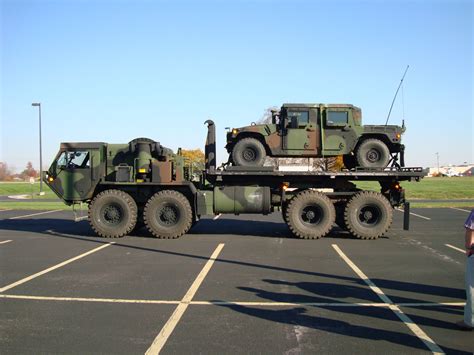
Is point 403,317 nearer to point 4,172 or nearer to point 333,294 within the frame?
point 333,294

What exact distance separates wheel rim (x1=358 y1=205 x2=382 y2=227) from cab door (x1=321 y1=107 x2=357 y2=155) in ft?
5.56

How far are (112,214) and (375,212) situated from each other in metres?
7.34

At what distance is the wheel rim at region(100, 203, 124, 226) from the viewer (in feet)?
40.4

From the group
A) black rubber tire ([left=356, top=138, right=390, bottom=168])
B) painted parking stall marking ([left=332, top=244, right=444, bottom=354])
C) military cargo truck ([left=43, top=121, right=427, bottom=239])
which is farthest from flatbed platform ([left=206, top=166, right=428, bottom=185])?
painted parking stall marking ([left=332, top=244, right=444, bottom=354])

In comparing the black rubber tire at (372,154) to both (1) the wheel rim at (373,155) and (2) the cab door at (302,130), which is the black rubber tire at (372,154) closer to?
(1) the wheel rim at (373,155)

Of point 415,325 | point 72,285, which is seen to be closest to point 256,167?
point 72,285

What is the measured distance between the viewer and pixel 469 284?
487 centimetres

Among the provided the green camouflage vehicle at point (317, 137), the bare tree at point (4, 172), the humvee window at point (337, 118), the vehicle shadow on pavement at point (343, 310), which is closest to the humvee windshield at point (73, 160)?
the green camouflage vehicle at point (317, 137)

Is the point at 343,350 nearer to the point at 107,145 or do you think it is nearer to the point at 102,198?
the point at 102,198

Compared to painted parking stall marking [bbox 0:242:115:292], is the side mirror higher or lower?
higher

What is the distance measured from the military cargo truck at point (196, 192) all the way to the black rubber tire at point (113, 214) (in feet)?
0.09

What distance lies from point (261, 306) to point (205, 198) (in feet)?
22.1

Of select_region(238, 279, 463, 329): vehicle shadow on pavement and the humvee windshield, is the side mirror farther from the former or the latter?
the humvee windshield

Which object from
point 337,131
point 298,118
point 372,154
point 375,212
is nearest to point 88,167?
point 298,118
